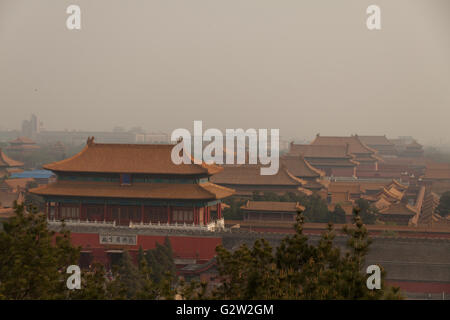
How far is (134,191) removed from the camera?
38594 millimetres

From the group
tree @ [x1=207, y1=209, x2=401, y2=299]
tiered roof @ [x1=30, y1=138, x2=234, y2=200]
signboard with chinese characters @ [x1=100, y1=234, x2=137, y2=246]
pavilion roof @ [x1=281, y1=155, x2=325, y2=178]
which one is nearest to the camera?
tree @ [x1=207, y1=209, x2=401, y2=299]

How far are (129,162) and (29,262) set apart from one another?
2203 cm

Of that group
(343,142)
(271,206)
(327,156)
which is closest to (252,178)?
(271,206)

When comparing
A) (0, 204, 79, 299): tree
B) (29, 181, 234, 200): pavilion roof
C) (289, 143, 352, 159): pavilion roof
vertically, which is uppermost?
(0, 204, 79, 299): tree

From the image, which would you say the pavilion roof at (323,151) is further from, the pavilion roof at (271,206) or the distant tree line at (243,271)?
the distant tree line at (243,271)

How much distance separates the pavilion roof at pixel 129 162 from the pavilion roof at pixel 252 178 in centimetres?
1826

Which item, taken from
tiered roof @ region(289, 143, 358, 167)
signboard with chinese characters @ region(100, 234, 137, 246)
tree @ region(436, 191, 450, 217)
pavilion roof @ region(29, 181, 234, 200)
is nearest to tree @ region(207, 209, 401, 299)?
pavilion roof @ region(29, 181, 234, 200)

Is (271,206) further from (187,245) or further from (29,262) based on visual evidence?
(29,262)

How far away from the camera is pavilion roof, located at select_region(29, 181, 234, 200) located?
37.9m

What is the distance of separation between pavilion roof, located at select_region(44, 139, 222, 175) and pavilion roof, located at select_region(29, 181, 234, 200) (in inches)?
29.0

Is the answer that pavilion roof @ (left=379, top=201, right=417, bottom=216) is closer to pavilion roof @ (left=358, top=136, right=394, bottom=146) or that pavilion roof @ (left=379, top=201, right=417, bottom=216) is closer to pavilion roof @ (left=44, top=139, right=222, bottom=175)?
pavilion roof @ (left=44, top=139, right=222, bottom=175)
